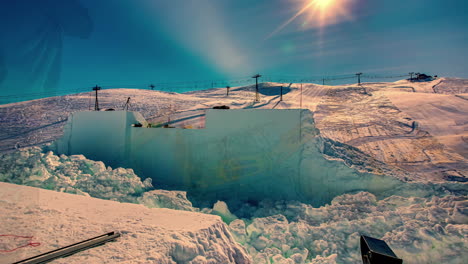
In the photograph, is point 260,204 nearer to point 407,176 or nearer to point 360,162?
point 360,162

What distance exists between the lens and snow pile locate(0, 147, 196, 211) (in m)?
7.42

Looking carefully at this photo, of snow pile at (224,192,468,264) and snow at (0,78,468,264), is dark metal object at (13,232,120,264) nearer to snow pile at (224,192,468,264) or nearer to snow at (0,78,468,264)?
snow at (0,78,468,264)

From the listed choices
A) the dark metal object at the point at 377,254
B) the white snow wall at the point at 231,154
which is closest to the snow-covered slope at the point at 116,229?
the dark metal object at the point at 377,254

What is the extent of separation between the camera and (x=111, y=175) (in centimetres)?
826

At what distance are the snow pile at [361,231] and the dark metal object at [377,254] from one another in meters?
2.07

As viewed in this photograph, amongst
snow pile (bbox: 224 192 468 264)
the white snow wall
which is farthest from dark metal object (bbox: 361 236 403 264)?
the white snow wall

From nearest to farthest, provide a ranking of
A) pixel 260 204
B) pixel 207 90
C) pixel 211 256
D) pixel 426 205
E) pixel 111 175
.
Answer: pixel 211 256
pixel 426 205
pixel 111 175
pixel 260 204
pixel 207 90

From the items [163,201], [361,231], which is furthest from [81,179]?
[361,231]

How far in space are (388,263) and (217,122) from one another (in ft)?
25.3

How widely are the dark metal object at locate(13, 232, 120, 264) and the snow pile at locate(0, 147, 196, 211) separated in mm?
4276

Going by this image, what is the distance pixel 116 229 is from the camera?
3.69 metres

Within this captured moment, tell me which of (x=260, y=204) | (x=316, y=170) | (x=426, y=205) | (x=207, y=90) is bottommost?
(x=260, y=204)

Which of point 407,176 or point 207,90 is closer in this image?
point 407,176

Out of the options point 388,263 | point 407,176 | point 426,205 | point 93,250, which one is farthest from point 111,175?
point 407,176
